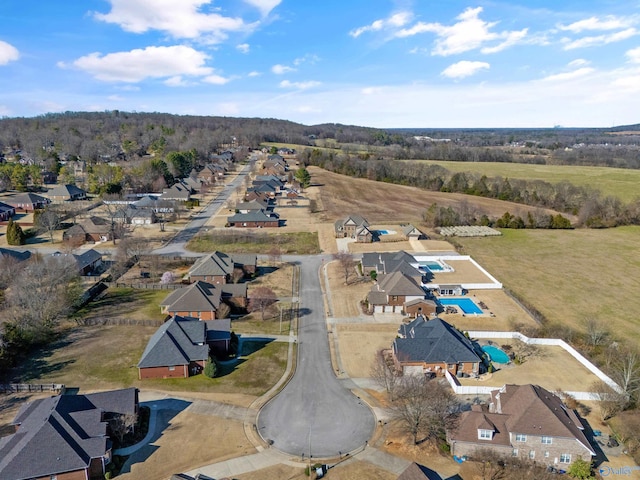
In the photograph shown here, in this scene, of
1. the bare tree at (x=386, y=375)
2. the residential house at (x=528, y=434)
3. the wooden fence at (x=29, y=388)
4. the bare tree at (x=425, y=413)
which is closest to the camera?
the residential house at (x=528, y=434)

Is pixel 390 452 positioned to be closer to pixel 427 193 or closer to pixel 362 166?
pixel 427 193

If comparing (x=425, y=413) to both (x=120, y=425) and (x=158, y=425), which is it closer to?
(x=158, y=425)

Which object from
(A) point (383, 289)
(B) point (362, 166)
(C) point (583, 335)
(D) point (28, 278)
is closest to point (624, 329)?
(C) point (583, 335)

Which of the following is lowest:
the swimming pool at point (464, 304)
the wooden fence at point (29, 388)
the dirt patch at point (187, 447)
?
the dirt patch at point (187, 447)

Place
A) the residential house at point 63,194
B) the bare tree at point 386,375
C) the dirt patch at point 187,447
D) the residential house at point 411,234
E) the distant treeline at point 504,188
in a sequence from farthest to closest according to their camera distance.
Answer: the residential house at point 63,194 → the distant treeline at point 504,188 → the residential house at point 411,234 → the bare tree at point 386,375 → the dirt patch at point 187,447

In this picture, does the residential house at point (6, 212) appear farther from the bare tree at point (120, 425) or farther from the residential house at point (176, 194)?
the bare tree at point (120, 425)

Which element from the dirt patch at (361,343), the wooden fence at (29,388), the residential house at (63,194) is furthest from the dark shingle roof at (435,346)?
the residential house at (63,194)

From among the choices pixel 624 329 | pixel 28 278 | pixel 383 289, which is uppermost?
pixel 28 278
